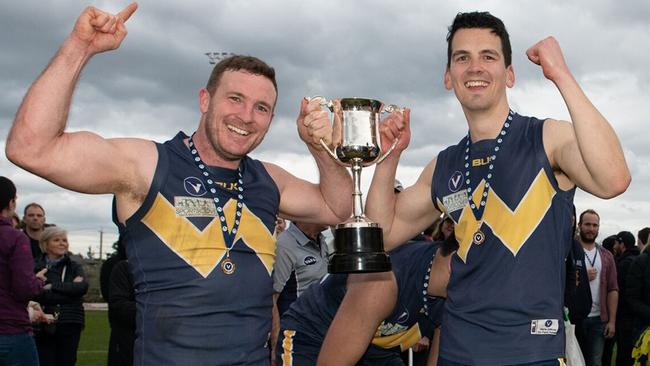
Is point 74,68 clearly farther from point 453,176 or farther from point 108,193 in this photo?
point 453,176

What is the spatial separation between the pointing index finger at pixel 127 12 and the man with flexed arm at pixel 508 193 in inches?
62.1

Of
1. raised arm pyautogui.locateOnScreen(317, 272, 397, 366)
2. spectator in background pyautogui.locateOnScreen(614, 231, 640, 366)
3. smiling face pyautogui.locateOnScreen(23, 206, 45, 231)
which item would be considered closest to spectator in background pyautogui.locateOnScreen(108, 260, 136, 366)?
smiling face pyautogui.locateOnScreen(23, 206, 45, 231)

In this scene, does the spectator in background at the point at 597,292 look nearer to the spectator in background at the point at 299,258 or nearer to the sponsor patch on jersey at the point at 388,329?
the spectator in background at the point at 299,258

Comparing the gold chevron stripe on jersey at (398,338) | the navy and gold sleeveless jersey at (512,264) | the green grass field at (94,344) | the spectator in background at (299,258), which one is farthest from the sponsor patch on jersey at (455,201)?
the green grass field at (94,344)

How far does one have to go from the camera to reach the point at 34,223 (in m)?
9.43

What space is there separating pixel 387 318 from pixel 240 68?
1897 millimetres

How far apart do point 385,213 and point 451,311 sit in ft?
2.57

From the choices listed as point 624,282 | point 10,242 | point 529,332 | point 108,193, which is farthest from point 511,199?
point 624,282

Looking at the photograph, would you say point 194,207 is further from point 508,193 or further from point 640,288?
point 640,288

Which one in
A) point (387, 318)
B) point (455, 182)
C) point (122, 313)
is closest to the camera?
point (455, 182)

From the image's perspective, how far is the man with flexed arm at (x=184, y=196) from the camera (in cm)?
328

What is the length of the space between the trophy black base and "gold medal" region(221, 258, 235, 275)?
497 millimetres

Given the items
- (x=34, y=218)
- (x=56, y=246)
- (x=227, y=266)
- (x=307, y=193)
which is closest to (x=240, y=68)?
(x=307, y=193)

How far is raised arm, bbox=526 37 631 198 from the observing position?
338cm
